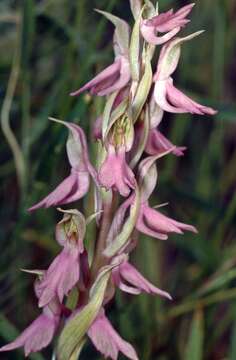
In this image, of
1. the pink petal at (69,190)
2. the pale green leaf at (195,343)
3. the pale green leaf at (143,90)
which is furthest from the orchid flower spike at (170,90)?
the pale green leaf at (195,343)

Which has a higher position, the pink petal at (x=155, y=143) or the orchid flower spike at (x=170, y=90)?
the orchid flower spike at (x=170, y=90)

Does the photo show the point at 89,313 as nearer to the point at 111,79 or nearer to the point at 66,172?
the point at 111,79

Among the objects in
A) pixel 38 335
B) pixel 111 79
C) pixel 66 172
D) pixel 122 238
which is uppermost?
pixel 111 79

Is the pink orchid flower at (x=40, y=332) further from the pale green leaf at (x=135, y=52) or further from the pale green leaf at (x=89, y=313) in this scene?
the pale green leaf at (x=135, y=52)

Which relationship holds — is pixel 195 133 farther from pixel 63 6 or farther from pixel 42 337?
pixel 42 337

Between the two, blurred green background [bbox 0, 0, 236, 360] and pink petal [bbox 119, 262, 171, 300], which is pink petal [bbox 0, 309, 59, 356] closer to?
pink petal [bbox 119, 262, 171, 300]

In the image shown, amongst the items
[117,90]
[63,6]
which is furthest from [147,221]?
[63,6]

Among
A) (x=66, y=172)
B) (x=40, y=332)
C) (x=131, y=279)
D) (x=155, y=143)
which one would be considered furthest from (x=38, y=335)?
(x=66, y=172)
